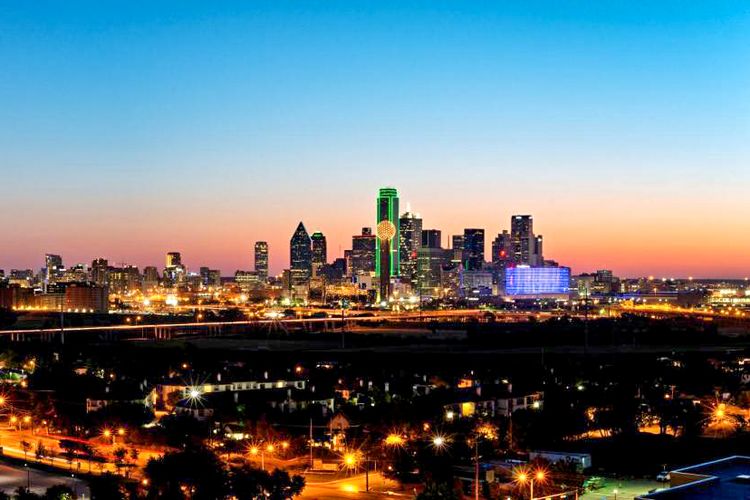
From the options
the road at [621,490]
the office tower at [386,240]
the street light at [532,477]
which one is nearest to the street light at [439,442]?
the street light at [532,477]

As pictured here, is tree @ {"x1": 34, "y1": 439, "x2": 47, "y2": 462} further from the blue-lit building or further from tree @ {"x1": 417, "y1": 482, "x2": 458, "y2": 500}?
the blue-lit building

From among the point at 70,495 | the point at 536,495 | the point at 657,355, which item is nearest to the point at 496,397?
the point at 536,495

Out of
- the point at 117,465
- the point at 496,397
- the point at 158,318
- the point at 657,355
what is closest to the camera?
the point at 117,465

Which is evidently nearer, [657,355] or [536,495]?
[536,495]

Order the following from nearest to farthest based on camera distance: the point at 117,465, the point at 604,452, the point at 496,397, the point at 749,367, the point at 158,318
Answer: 1. the point at 117,465
2. the point at 604,452
3. the point at 496,397
4. the point at 749,367
5. the point at 158,318

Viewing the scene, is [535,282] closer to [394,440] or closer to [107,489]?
[394,440]

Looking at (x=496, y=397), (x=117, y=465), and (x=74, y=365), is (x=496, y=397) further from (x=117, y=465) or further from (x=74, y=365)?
(x=74, y=365)
